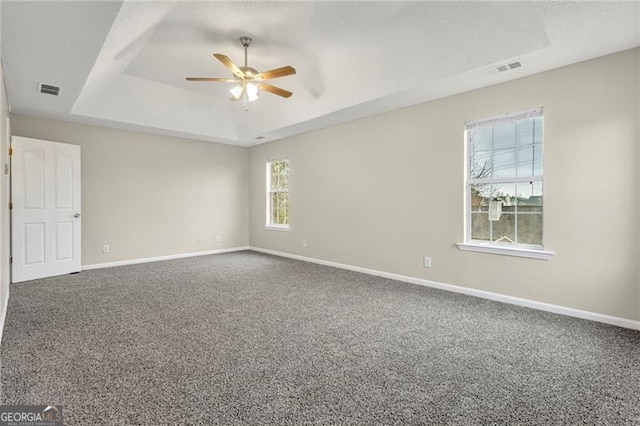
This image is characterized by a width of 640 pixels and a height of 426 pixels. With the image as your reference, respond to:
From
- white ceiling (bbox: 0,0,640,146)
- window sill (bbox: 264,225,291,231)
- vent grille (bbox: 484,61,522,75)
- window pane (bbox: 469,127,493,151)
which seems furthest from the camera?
window sill (bbox: 264,225,291,231)

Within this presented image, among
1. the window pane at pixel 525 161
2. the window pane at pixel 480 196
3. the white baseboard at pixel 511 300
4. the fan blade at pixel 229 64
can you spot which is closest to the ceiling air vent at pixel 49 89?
the fan blade at pixel 229 64

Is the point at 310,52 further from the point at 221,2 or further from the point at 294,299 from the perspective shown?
the point at 294,299

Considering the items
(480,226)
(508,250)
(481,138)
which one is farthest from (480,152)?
(508,250)

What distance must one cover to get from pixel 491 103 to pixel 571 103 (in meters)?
0.75

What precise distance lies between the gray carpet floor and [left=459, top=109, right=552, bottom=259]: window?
29.6 inches

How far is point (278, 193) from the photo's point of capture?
680 cm

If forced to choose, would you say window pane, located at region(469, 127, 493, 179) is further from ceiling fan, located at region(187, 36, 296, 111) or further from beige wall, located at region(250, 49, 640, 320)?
ceiling fan, located at region(187, 36, 296, 111)

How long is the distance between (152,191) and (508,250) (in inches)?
227

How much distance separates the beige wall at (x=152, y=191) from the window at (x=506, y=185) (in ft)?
16.2

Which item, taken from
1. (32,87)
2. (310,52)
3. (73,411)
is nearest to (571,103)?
(310,52)

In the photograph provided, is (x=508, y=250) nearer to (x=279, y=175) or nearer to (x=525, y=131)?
(x=525, y=131)

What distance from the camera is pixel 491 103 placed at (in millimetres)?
3633

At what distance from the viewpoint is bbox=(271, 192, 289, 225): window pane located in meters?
6.60

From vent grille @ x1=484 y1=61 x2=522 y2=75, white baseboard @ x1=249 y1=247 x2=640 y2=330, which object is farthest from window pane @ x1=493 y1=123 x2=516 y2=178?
white baseboard @ x1=249 y1=247 x2=640 y2=330
